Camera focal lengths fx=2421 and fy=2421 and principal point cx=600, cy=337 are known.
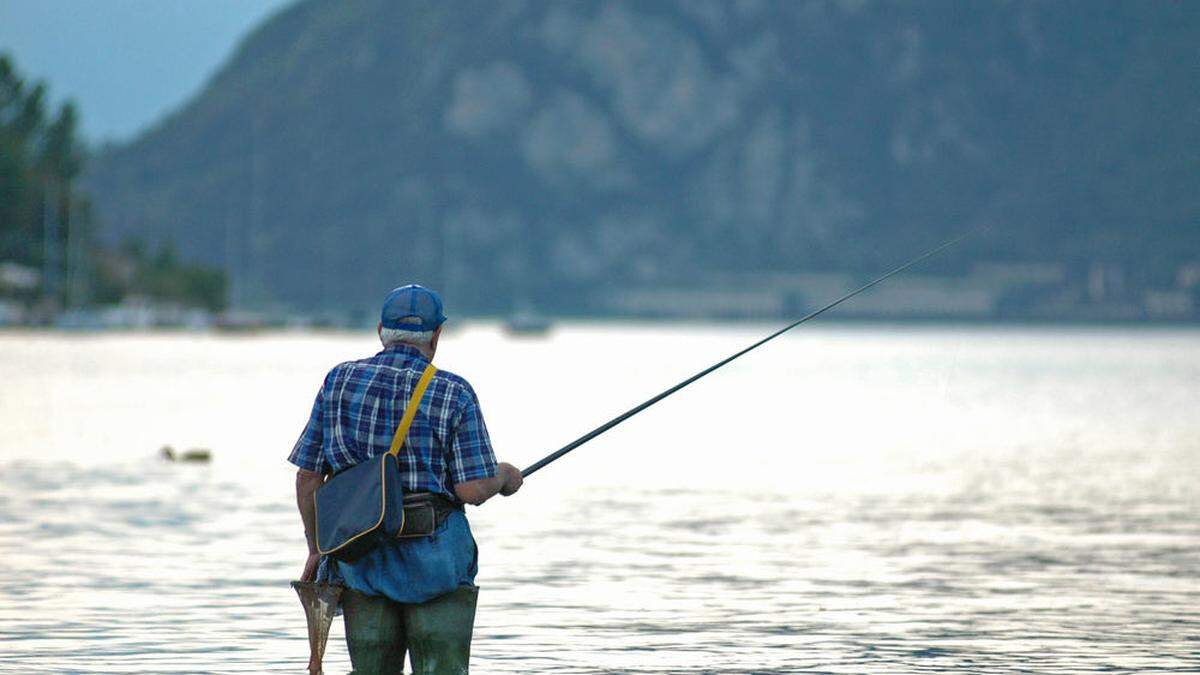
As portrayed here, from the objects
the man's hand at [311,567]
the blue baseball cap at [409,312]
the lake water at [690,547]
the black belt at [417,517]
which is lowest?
the lake water at [690,547]

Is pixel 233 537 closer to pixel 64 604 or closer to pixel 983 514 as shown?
pixel 64 604

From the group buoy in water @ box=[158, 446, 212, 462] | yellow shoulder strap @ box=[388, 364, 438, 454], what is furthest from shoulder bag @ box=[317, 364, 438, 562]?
buoy in water @ box=[158, 446, 212, 462]

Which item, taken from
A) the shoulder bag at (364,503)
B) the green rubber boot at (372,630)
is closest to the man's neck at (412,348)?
the shoulder bag at (364,503)

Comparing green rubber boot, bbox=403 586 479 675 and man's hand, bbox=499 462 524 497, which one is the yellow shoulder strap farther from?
green rubber boot, bbox=403 586 479 675

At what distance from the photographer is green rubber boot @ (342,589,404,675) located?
10.3 m

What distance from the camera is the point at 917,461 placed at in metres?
40.2

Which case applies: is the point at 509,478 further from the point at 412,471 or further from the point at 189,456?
the point at 189,456

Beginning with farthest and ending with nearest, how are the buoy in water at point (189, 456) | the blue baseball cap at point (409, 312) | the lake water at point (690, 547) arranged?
1. the buoy in water at point (189, 456)
2. the lake water at point (690, 547)
3. the blue baseball cap at point (409, 312)

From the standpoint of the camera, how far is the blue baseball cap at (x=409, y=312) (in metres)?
10.2

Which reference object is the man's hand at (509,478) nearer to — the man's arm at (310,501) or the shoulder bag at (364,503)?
Answer: the shoulder bag at (364,503)

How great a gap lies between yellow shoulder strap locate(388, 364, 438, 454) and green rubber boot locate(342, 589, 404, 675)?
71 centimetres

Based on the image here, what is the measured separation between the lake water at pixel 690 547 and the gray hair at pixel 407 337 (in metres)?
4.83

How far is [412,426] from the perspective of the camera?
10133mm

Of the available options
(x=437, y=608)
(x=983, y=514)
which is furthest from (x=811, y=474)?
(x=437, y=608)
